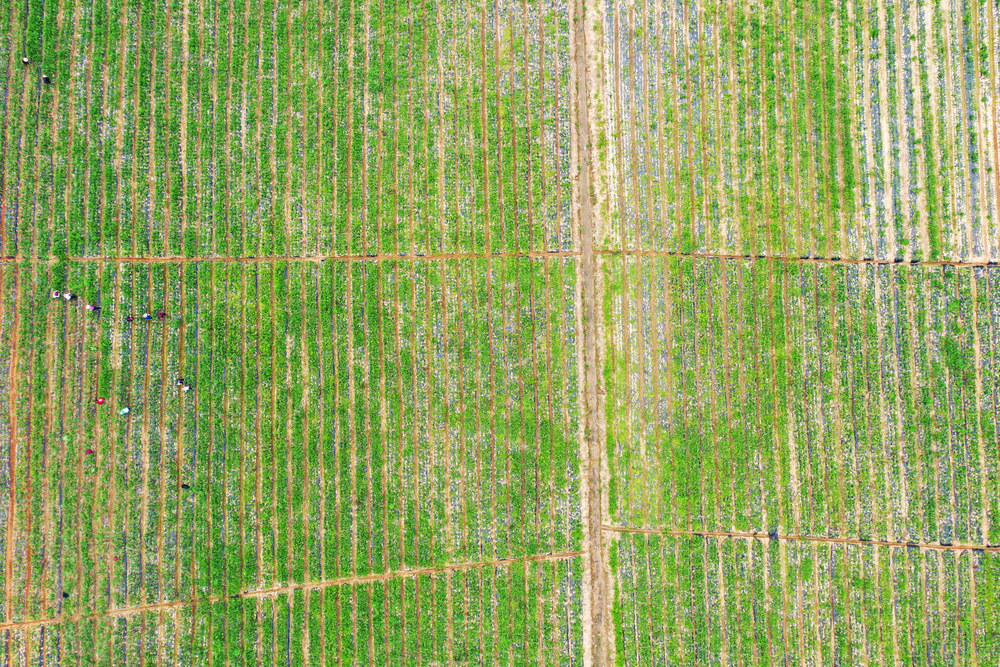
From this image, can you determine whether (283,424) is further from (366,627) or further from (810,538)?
(810,538)

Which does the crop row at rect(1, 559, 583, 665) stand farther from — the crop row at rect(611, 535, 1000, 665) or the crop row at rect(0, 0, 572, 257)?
the crop row at rect(0, 0, 572, 257)

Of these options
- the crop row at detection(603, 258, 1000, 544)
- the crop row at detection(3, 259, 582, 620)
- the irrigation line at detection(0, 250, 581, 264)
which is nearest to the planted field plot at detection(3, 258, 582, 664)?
the crop row at detection(3, 259, 582, 620)

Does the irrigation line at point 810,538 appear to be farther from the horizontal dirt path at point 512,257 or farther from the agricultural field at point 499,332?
the horizontal dirt path at point 512,257

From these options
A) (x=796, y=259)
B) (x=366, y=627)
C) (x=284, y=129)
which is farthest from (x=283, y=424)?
(x=796, y=259)

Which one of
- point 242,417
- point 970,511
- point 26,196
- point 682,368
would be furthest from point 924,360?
point 26,196

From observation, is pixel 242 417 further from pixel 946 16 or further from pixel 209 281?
pixel 946 16

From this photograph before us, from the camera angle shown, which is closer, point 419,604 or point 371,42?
point 419,604
